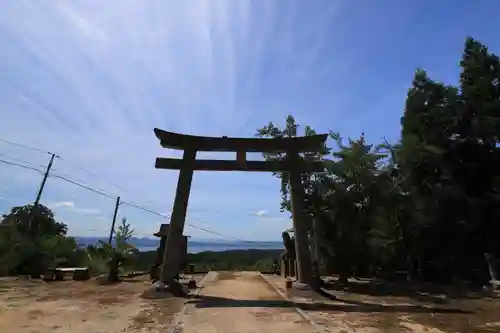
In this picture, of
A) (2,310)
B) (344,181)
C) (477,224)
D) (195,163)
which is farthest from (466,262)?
(2,310)

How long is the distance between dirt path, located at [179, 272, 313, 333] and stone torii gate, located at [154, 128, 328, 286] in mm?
1572

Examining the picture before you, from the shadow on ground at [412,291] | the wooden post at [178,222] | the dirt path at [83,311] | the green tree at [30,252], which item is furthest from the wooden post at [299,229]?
the green tree at [30,252]

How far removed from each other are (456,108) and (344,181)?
A: 539cm

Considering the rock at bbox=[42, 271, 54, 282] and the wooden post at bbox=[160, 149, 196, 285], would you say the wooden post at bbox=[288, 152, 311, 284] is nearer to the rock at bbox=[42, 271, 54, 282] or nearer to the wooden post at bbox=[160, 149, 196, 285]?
the wooden post at bbox=[160, 149, 196, 285]

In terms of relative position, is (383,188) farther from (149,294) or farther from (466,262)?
(149,294)

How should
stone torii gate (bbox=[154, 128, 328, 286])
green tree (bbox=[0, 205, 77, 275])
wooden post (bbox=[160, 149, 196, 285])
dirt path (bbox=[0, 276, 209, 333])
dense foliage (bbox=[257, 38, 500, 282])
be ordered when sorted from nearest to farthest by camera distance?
dirt path (bbox=[0, 276, 209, 333]) < wooden post (bbox=[160, 149, 196, 285]) < stone torii gate (bbox=[154, 128, 328, 286]) < dense foliage (bbox=[257, 38, 500, 282]) < green tree (bbox=[0, 205, 77, 275])

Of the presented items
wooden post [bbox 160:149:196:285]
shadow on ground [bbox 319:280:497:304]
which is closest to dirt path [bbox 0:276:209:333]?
wooden post [bbox 160:149:196:285]

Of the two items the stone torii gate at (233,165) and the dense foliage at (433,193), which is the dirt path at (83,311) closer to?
the stone torii gate at (233,165)

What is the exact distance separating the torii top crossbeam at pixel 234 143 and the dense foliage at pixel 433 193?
3.35m

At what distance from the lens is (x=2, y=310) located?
9312 mm

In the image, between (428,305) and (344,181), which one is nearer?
(428,305)

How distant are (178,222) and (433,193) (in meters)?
9.74

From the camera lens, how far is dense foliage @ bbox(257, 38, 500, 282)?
15.6 meters

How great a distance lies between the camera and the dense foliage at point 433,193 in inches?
614
